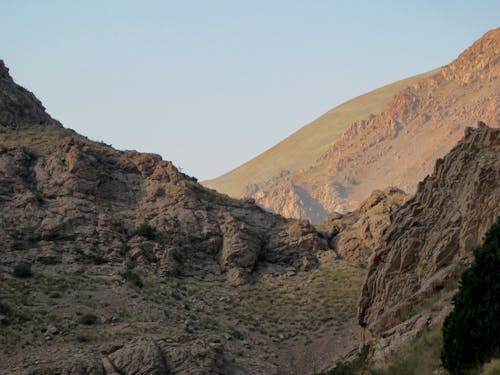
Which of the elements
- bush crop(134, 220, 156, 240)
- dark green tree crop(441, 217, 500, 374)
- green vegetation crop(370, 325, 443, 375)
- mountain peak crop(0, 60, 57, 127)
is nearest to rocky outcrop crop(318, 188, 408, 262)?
bush crop(134, 220, 156, 240)

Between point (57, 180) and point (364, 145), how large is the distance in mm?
109920

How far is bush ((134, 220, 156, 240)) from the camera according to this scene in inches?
2147

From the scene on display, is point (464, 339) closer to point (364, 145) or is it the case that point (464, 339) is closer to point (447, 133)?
point (447, 133)

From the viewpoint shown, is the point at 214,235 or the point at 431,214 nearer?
the point at 431,214

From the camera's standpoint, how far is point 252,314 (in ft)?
164

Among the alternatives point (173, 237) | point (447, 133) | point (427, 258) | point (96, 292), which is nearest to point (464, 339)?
point (427, 258)

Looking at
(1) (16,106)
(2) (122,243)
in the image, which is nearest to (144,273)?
(2) (122,243)

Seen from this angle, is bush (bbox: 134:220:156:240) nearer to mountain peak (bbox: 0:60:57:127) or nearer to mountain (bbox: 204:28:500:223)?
mountain peak (bbox: 0:60:57:127)

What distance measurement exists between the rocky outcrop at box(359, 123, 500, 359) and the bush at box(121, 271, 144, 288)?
54.7ft

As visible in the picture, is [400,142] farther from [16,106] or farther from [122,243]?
[122,243]

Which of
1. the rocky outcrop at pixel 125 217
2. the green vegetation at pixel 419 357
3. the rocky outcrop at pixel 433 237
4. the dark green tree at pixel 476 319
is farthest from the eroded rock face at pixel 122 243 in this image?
the dark green tree at pixel 476 319

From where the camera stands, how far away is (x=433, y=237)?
3303cm

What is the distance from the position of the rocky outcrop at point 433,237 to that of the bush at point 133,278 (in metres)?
16.7

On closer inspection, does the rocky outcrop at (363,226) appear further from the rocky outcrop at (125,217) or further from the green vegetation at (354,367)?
the green vegetation at (354,367)
